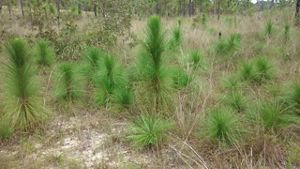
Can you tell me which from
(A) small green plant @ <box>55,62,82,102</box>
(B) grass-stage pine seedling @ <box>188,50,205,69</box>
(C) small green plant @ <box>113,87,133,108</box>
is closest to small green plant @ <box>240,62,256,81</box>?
(B) grass-stage pine seedling @ <box>188,50,205,69</box>

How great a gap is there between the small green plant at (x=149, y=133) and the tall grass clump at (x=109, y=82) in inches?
33.3

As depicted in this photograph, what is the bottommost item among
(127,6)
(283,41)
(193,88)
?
(193,88)

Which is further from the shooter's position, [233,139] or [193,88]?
[193,88]

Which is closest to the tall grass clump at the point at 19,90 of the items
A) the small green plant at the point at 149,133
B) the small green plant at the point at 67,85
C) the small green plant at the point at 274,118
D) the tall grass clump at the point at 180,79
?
the small green plant at the point at 67,85

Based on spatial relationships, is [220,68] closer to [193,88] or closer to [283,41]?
[193,88]

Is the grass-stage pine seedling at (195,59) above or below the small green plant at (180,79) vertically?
above

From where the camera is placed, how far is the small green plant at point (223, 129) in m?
3.14

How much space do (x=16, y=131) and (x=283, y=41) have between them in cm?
662

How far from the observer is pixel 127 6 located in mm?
7430

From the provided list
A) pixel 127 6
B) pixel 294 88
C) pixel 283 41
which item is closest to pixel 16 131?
pixel 294 88

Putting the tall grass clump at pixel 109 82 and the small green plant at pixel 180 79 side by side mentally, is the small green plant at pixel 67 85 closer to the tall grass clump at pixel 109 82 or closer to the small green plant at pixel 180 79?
the tall grass clump at pixel 109 82

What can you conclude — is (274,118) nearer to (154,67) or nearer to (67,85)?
(154,67)

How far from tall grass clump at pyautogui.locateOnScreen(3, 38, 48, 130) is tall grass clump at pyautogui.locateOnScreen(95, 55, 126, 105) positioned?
3.06 feet

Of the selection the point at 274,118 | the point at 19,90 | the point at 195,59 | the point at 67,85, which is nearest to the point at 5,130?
the point at 19,90
